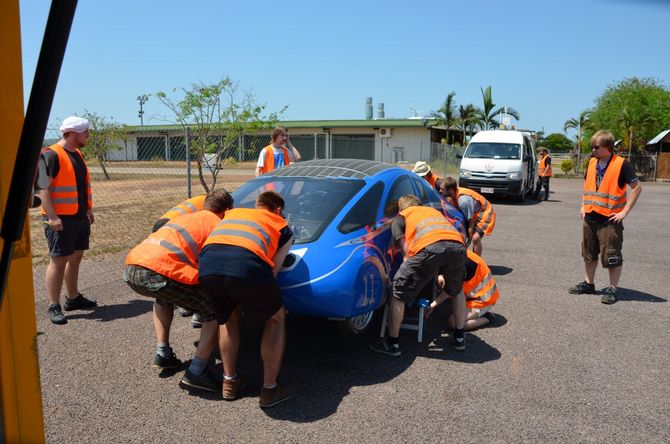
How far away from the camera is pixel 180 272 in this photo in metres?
3.66

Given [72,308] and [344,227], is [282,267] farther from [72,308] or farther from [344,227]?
[72,308]

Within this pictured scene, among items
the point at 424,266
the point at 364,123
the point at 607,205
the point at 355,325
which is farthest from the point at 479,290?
the point at 364,123

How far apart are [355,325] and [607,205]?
3.57 meters

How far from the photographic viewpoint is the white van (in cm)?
1752

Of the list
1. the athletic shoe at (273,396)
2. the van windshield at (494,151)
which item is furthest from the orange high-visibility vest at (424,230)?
the van windshield at (494,151)

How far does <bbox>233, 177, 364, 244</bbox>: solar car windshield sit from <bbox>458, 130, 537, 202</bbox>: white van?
13.5 metres

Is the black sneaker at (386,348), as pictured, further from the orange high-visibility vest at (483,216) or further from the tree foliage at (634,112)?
the tree foliage at (634,112)

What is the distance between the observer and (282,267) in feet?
13.2

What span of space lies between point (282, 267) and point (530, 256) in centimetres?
601

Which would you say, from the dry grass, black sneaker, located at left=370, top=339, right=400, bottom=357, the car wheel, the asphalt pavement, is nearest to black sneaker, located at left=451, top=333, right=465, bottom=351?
the asphalt pavement

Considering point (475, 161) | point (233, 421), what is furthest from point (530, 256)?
point (475, 161)

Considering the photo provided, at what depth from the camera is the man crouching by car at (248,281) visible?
3408mm

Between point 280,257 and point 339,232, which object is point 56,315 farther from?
point 339,232

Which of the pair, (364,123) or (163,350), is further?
(364,123)
